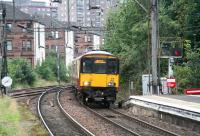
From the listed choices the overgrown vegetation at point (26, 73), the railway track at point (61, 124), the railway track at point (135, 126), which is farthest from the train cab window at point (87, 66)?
the overgrown vegetation at point (26, 73)

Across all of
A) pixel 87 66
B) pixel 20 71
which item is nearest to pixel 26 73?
pixel 20 71

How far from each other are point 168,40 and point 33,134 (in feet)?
58.3

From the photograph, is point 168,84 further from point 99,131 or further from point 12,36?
point 12,36

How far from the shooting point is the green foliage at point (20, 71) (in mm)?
57322

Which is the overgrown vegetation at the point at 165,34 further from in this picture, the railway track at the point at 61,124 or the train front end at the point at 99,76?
the railway track at the point at 61,124

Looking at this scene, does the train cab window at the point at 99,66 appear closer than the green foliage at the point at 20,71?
Yes

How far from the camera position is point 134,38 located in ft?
116

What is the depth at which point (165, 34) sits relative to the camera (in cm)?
3447

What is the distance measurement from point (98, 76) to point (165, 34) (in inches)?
334

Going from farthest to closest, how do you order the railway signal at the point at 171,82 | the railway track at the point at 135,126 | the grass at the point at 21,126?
the railway signal at the point at 171,82, the railway track at the point at 135,126, the grass at the point at 21,126

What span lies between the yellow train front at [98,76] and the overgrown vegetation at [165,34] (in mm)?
4254

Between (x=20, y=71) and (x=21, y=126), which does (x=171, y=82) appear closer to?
(x=21, y=126)

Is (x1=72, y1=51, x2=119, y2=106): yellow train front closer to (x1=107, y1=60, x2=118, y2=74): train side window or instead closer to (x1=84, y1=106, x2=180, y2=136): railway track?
(x1=107, y1=60, x2=118, y2=74): train side window

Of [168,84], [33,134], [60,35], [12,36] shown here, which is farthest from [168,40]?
[60,35]
